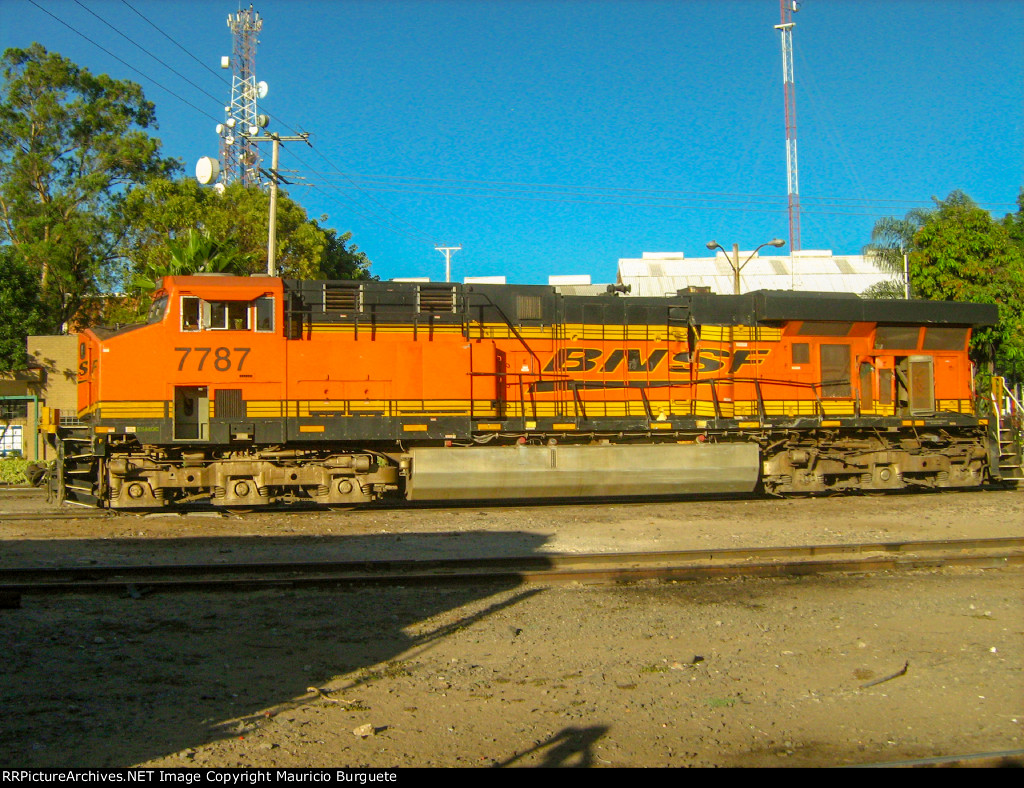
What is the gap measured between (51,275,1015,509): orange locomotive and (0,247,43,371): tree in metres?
13.8

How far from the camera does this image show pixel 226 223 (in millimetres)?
24891

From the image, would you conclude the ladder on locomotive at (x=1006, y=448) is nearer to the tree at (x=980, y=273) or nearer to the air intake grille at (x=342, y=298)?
the tree at (x=980, y=273)

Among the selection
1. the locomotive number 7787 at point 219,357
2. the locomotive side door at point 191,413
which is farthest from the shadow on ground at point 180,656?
the locomotive number 7787 at point 219,357

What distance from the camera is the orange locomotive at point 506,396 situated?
39.0 ft

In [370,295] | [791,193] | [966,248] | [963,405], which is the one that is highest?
[791,193]

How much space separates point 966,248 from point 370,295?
57.1 feet

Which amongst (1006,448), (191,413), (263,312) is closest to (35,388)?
(191,413)

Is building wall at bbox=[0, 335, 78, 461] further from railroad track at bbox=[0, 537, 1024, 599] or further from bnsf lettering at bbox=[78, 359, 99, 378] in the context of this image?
railroad track at bbox=[0, 537, 1024, 599]

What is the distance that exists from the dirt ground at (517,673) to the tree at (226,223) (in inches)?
705

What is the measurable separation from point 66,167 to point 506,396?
2917 cm

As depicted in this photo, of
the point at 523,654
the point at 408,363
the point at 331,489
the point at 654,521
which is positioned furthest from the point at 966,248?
the point at 523,654

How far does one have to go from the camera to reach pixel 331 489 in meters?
12.6

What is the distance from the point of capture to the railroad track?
7.73 meters

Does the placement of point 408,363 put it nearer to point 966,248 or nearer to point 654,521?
point 654,521
